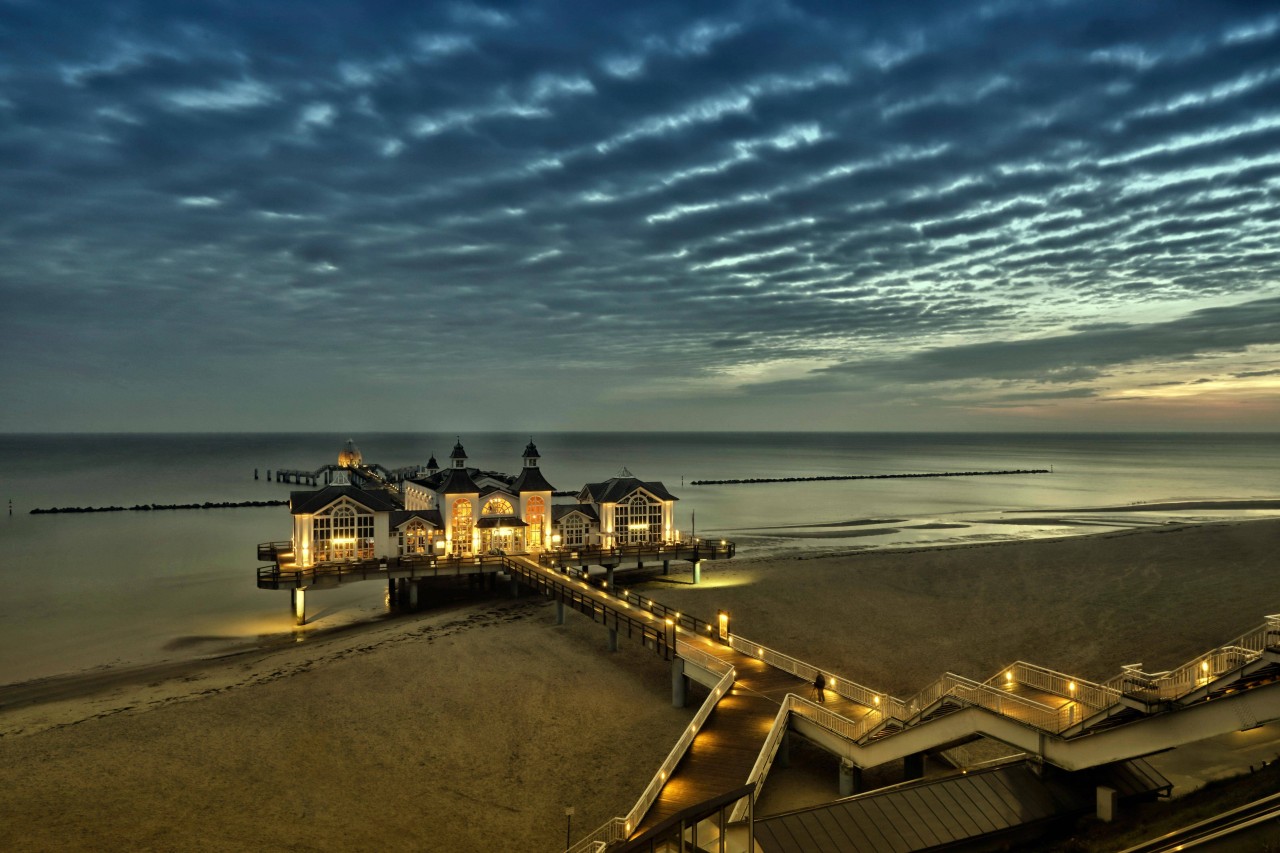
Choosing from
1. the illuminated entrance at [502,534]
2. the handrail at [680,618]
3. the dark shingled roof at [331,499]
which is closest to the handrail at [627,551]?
the illuminated entrance at [502,534]

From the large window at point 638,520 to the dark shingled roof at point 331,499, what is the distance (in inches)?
549

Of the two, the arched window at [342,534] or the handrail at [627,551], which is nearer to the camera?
the arched window at [342,534]

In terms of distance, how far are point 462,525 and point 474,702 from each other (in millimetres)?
21642

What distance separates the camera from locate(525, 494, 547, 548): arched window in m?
48.0

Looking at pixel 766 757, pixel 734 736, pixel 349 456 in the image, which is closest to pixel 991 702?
pixel 766 757

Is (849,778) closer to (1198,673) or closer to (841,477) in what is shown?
(1198,673)

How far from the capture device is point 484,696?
26.8m

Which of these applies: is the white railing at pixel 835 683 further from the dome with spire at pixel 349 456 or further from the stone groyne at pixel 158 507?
the stone groyne at pixel 158 507

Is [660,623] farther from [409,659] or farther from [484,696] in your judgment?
[409,659]

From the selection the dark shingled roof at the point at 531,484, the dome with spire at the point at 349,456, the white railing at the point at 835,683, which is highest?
the dome with spire at the point at 349,456

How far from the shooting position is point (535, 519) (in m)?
48.2

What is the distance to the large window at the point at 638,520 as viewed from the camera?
4938 cm

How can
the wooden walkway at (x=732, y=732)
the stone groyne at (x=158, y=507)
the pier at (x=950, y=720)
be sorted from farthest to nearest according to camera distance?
1. the stone groyne at (x=158, y=507)
2. the wooden walkway at (x=732, y=732)
3. the pier at (x=950, y=720)

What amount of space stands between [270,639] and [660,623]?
20.2m
